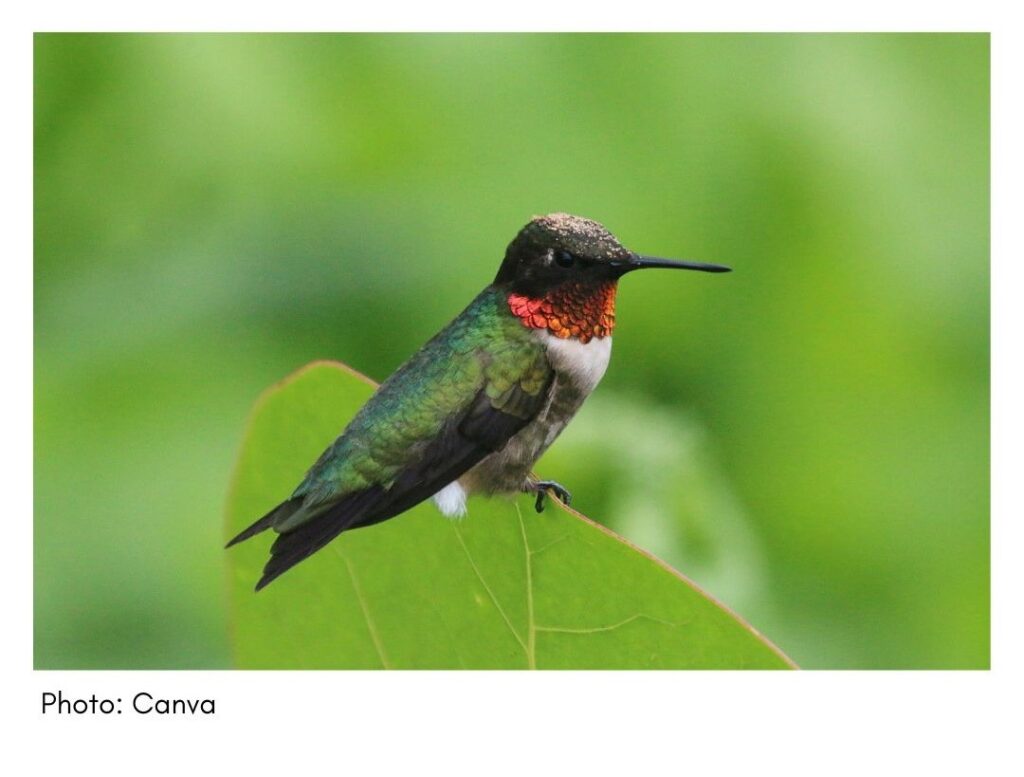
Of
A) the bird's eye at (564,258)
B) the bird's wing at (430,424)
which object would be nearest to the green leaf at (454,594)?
the bird's wing at (430,424)

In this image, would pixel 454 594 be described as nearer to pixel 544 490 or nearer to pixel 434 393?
pixel 544 490

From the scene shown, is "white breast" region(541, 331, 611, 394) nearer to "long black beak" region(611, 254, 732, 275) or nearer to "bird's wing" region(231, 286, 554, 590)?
"bird's wing" region(231, 286, 554, 590)

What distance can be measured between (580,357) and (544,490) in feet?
1.22

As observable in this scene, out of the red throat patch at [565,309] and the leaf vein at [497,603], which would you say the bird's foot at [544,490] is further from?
the red throat patch at [565,309]

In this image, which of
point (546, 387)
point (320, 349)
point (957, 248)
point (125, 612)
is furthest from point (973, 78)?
point (125, 612)

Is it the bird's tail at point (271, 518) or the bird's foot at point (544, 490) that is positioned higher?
the bird's foot at point (544, 490)

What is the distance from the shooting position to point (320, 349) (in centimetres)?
372

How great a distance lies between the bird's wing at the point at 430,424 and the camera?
2.59 m

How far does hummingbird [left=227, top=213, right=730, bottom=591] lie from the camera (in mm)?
2643

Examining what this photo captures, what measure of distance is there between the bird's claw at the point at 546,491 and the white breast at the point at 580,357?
9.0 inches

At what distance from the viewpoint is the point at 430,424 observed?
2.68 meters

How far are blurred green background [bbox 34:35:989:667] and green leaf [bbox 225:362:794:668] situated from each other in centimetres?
131

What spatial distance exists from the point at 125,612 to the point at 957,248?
2582mm

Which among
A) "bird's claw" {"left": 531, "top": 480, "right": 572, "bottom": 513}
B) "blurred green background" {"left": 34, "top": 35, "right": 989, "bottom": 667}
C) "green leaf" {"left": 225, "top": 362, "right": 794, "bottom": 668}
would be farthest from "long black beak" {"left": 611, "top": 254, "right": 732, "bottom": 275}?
"blurred green background" {"left": 34, "top": 35, "right": 989, "bottom": 667}
